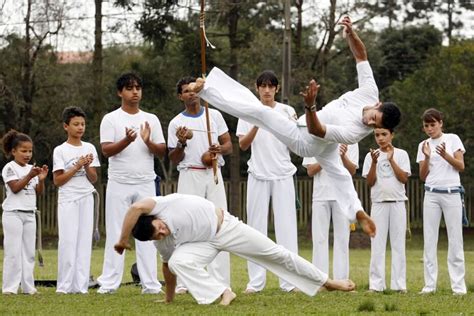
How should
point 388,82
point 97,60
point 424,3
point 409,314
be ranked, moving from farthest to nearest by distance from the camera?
point 424,3 → point 388,82 → point 97,60 → point 409,314

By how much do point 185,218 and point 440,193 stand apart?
13.6ft

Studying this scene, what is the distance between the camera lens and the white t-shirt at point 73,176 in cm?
1430

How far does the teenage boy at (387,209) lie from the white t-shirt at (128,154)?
3.05m

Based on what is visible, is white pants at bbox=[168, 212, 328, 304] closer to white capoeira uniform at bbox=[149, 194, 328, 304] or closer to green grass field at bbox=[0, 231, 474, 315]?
white capoeira uniform at bbox=[149, 194, 328, 304]

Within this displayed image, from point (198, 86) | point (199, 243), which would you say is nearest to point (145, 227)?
point (199, 243)

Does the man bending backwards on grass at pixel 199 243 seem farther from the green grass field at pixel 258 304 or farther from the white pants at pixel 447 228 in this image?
the white pants at pixel 447 228

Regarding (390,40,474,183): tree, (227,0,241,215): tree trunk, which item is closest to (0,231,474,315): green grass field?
(227,0,241,215): tree trunk

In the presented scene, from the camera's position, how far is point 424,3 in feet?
189

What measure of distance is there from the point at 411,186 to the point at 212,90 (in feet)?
85.7

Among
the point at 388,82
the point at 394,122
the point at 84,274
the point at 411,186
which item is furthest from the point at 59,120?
the point at 394,122

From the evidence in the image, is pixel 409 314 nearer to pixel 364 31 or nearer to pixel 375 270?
pixel 375 270

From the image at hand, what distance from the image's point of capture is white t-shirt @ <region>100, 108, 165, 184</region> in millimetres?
14234

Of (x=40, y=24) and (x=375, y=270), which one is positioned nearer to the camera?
(x=375, y=270)

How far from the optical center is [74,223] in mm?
14219
